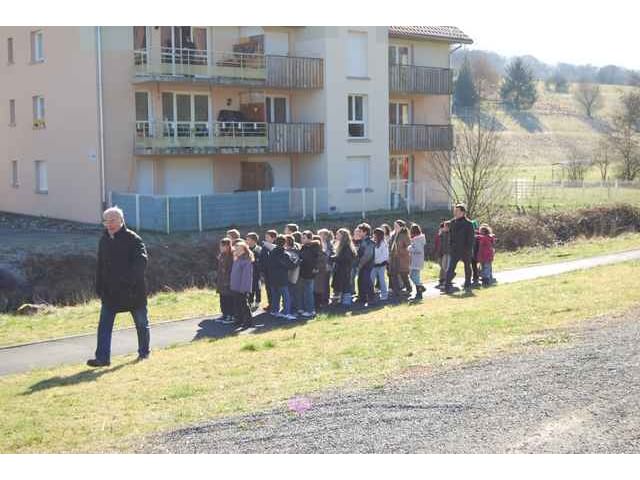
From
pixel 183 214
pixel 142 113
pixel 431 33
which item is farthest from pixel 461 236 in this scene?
pixel 431 33

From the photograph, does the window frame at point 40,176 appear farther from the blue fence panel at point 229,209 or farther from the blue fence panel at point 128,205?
the blue fence panel at point 229,209

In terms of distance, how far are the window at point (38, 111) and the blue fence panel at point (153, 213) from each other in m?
8.13

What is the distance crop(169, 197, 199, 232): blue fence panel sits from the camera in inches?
1163

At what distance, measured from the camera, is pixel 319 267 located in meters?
16.7

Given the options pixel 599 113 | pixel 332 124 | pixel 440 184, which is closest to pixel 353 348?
pixel 332 124

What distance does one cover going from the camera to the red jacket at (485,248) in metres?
19.5

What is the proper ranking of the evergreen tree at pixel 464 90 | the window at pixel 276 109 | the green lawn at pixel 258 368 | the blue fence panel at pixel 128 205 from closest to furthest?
the green lawn at pixel 258 368 < the blue fence panel at pixel 128 205 < the window at pixel 276 109 < the evergreen tree at pixel 464 90

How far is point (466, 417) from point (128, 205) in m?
24.1

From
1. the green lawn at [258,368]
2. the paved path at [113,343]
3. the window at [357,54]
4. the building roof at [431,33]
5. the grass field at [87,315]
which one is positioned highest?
the building roof at [431,33]

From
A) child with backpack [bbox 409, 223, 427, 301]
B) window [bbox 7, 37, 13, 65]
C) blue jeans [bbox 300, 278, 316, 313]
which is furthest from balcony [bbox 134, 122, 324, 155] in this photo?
blue jeans [bbox 300, 278, 316, 313]

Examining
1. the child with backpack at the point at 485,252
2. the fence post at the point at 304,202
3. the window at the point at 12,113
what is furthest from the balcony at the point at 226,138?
the child with backpack at the point at 485,252

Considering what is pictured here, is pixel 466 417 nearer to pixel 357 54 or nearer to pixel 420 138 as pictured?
pixel 357 54

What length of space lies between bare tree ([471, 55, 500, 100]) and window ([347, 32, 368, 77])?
75302mm

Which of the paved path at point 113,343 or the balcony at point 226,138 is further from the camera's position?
the balcony at point 226,138
